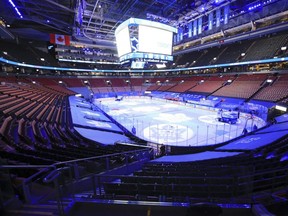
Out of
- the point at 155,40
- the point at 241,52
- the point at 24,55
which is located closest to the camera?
the point at 155,40

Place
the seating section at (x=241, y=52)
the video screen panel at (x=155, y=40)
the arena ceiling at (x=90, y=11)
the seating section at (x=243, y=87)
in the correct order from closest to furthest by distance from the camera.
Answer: the video screen panel at (x=155, y=40) → the arena ceiling at (x=90, y=11) → the seating section at (x=243, y=87) → the seating section at (x=241, y=52)

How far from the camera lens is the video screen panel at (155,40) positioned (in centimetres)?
1786

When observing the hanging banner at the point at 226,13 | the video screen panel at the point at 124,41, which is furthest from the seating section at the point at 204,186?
the hanging banner at the point at 226,13

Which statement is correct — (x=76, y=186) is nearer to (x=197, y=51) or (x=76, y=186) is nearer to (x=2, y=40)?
(x=2, y=40)

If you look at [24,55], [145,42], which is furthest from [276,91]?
[24,55]

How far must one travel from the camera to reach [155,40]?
740 inches

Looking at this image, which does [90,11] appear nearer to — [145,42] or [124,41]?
[124,41]

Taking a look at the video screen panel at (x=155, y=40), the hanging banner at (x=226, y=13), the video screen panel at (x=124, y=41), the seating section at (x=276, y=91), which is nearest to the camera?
the video screen panel at (x=155, y=40)

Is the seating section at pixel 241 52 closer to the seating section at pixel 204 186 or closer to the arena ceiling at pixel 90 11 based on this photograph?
the arena ceiling at pixel 90 11

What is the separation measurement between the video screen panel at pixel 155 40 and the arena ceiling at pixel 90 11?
14.3 ft

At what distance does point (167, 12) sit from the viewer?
24.2 meters

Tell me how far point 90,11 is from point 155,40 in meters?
10.2

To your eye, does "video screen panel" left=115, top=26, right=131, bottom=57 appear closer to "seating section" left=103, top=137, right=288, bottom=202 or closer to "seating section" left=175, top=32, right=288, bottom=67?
"seating section" left=103, top=137, right=288, bottom=202

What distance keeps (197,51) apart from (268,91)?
82.0ft
